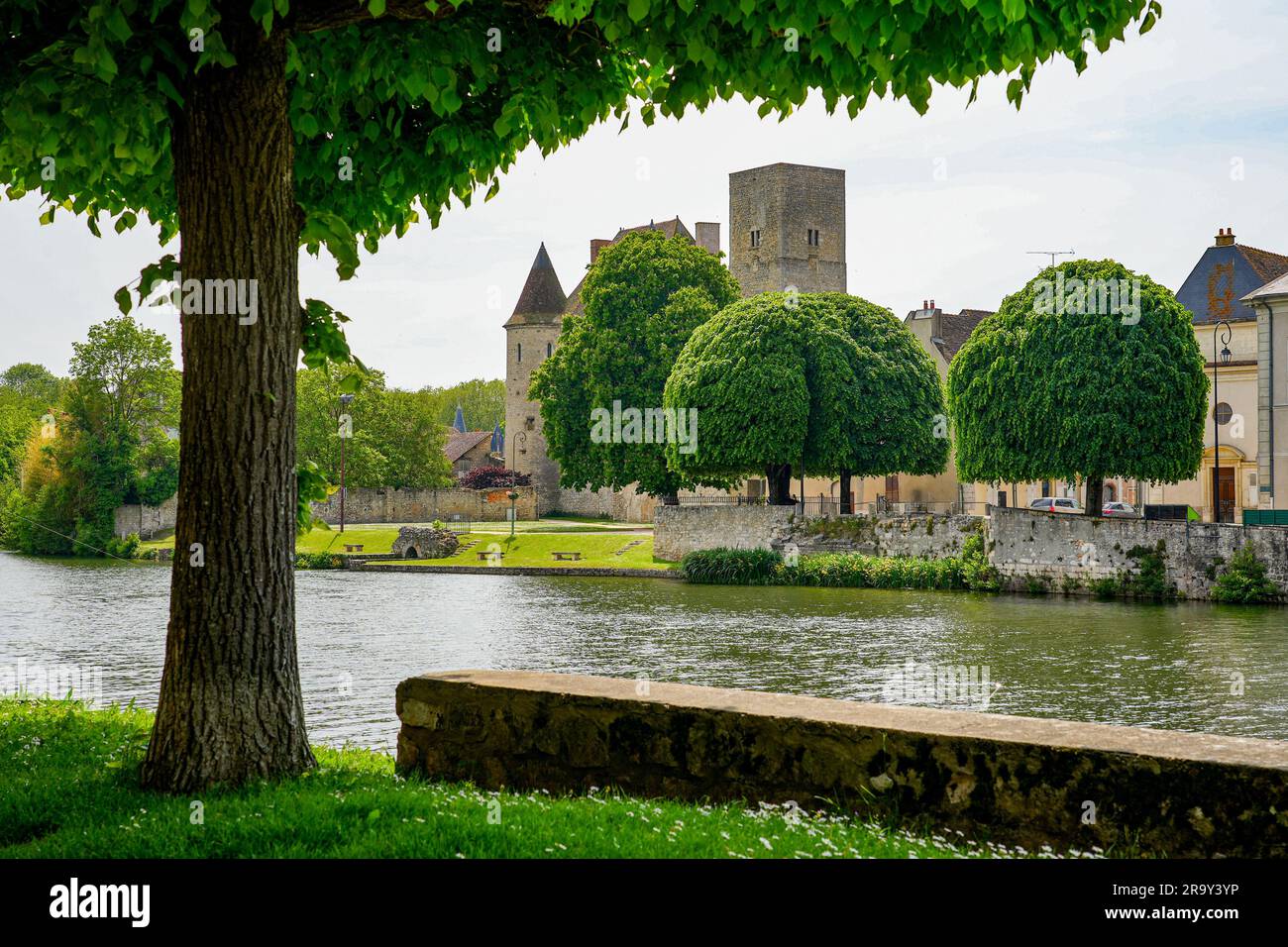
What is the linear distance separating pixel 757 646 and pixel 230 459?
1843 centimetres

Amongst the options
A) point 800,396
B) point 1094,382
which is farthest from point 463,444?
point 1094,382

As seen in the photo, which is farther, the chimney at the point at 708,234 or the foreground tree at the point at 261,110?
the chimney at the point at 708,234

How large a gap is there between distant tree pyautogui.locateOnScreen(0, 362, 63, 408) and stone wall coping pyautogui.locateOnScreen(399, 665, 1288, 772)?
11031cm

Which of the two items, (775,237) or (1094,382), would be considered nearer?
(1094,382)

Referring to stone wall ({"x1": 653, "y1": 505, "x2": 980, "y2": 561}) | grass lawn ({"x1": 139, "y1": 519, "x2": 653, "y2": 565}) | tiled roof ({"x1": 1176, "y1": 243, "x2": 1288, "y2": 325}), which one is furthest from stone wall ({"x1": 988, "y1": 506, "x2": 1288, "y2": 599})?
tiled roof ({"x1": 1176, "y1": 243, "x2": 1288, "y2": 325})

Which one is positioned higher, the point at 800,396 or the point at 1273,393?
the point at 800,396

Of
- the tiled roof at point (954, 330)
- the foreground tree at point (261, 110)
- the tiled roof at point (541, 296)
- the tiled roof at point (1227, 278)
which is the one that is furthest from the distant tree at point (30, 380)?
the foreground tree at point (261, 110)

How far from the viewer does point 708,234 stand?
80062 mm

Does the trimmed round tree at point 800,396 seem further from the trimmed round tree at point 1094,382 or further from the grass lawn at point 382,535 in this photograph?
the trimmed round tree at point 1094,382

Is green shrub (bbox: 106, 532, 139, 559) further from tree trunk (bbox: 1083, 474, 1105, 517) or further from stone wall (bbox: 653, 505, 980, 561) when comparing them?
tree trunk (bbox: 1083, 474, 1105, 517)

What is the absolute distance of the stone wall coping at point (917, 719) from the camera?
18.0 ft

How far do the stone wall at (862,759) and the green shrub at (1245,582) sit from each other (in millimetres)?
30177

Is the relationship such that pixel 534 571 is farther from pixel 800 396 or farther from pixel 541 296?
pixel 541 296

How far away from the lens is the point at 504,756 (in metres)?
7.15
